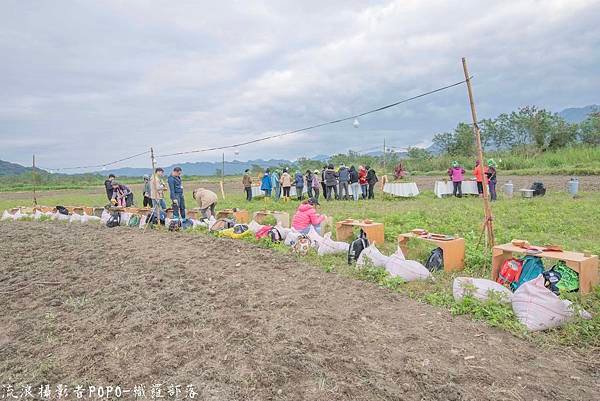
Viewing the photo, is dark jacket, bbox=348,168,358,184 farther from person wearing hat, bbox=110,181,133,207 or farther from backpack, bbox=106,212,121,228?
backpack, bbox=106,212,121,228

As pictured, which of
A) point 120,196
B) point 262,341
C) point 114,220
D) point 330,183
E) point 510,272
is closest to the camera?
point 262,341

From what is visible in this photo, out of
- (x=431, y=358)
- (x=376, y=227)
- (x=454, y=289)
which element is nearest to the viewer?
(x=431, y=358)

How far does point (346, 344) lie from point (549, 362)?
1.64 metres

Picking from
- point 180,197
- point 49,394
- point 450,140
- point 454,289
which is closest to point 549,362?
point 454,289

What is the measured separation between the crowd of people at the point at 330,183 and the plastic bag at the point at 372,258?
955 centimetres

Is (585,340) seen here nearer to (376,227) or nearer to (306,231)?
(376,227)

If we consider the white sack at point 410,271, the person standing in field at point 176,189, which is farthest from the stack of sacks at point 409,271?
the person standing in field at point 176,189

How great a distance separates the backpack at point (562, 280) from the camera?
4.37m

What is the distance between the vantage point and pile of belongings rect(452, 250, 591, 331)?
378 centimetres

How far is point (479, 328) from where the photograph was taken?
3867mm

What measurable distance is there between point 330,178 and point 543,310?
12211 mm

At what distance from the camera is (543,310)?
3783 millimetres

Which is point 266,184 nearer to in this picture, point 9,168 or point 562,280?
point 562,280

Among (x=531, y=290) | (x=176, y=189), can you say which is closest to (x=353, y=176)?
(x=176, y=189)
